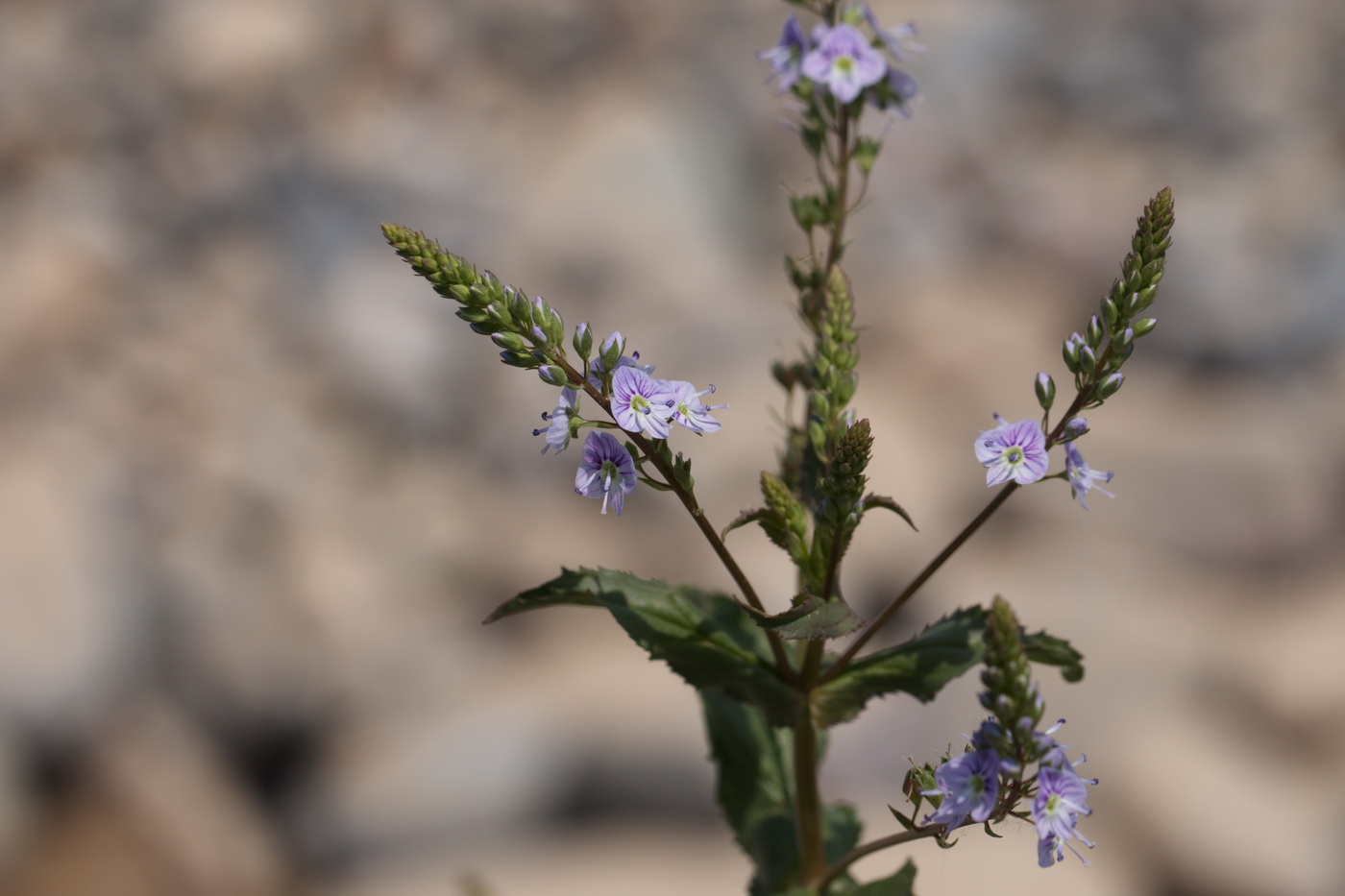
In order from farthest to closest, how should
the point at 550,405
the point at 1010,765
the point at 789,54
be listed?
the point at 550,405, the point at 789,54, the point at 1010,765

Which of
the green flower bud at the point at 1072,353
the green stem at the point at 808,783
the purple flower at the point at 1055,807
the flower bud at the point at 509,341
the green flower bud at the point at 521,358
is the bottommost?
the purple flower at the point at 1055,807

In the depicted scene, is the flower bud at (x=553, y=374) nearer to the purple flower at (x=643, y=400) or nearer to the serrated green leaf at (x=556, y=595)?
the purple flower at (x=643, y=400)

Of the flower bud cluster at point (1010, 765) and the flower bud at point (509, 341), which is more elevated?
the flower bud at point (509, 341)

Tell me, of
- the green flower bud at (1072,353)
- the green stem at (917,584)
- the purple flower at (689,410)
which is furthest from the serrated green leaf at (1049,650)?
the purple flower at (689,410)

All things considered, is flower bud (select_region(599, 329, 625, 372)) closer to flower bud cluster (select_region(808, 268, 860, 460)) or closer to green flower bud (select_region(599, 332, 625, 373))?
green flower bud (select_region(599, 332, 625, 373))

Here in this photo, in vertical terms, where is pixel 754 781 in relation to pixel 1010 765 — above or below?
above

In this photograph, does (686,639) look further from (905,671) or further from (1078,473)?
(1078,473)

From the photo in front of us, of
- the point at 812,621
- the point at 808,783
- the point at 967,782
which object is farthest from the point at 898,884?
the point at 812,621

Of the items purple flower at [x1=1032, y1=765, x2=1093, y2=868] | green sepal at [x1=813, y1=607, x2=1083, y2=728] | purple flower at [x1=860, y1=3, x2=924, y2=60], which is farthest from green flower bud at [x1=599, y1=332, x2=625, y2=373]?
purple flower at [x1=860, y1=3, x2=924, y2=60]
